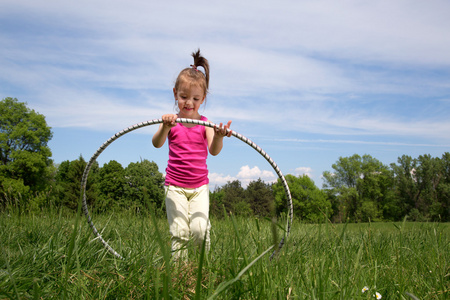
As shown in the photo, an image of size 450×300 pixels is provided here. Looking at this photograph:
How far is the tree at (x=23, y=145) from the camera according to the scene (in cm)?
3909

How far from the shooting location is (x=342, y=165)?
245 ft

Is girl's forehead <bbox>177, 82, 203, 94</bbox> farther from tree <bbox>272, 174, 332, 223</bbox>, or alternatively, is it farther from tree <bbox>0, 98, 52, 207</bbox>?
tree <bbox>272, 174, 332, 223</bbox>

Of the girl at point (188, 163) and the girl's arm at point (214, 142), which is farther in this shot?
the girl's arm at point (214, 142)

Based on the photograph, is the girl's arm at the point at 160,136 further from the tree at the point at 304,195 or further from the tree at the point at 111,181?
the tree at the point at 304,195

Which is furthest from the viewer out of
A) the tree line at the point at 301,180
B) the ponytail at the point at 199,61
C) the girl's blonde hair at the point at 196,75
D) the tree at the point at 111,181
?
the tree at the point at 111,181

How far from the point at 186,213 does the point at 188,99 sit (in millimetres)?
1517

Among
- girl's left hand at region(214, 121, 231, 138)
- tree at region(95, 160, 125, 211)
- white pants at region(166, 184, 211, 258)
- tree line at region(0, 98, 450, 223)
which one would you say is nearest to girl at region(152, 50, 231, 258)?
white pants at region(166, 184, 211, 258)

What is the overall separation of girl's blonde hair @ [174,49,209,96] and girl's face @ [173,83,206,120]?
2.9 inches

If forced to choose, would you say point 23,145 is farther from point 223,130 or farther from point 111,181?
point 223,130

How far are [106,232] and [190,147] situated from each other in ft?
6.04

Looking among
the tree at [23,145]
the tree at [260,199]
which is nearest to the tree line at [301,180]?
the tree at [23,145]

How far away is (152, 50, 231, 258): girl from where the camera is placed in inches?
180

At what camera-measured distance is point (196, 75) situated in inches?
200

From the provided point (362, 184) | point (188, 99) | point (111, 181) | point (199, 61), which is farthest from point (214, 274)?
point (362, 184)
